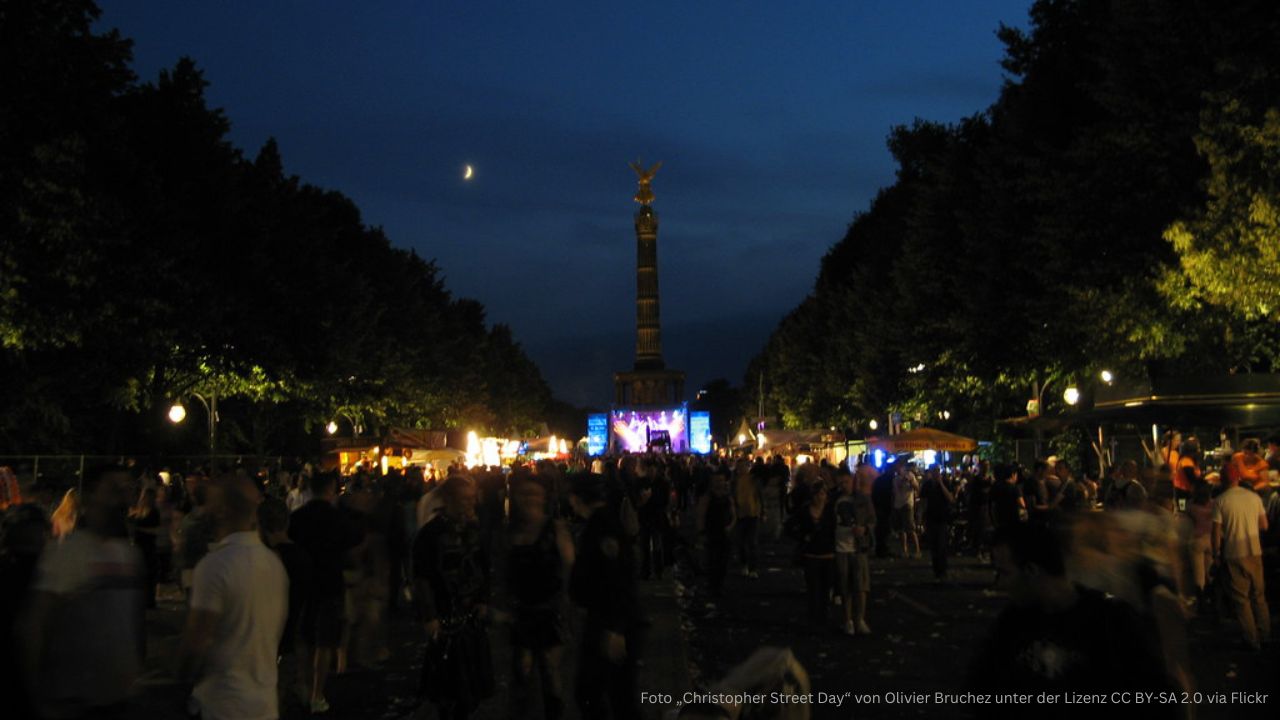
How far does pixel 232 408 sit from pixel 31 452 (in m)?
21.2

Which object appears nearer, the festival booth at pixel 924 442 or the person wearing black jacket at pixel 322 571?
the person wearing black jacket at pixel 322 571

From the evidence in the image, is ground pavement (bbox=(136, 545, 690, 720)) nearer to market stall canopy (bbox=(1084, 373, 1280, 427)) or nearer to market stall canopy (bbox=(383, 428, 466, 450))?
market stall canopy (bbox=(1084, 373, 1280, 427))

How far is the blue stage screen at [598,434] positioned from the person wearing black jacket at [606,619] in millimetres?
76313

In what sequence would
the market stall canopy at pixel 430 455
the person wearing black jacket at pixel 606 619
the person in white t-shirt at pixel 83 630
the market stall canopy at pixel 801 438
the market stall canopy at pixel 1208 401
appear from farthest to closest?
Result: the market stall canopy at pixel 801 438, the market stall canopy at pixel 430 455, the market stall canopy at pixel 1208 401, the person wearing black jacket at pixel 606 619, the person in white t-shirt at pixel 83 630

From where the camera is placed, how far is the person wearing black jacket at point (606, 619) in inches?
305

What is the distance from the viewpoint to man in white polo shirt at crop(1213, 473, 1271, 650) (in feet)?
41.2

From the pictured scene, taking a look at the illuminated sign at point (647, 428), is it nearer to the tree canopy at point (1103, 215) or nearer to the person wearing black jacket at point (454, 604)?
the tree canopy at point (1103, 215)

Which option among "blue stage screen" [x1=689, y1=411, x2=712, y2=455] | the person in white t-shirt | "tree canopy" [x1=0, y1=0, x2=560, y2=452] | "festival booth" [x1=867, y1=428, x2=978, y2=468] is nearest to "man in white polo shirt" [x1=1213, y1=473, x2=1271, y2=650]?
the person in white t-shirt

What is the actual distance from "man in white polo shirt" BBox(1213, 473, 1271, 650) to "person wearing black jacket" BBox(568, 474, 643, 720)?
7186 millimetres

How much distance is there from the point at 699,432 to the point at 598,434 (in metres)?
7.25

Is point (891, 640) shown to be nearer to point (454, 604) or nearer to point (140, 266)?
point (454, 604)

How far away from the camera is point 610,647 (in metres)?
7.74

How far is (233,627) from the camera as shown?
5531 mm

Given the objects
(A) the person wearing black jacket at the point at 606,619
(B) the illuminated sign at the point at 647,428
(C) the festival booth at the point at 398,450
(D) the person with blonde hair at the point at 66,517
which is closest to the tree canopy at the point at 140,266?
(C) the festival booth at the point at 398,450
